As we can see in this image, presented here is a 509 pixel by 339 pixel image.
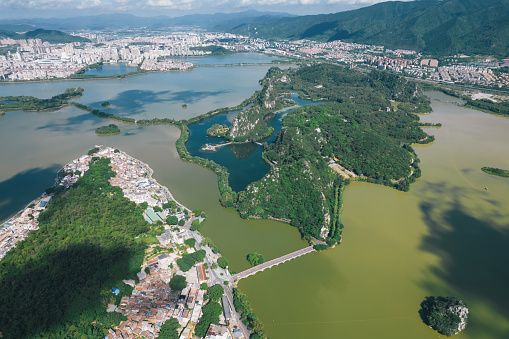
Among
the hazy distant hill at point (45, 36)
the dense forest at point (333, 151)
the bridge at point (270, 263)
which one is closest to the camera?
the bridge at point (270, 263)

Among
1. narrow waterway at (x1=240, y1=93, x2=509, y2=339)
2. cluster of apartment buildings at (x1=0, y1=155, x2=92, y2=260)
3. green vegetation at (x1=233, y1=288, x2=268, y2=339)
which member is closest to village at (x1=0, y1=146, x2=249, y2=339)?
cluster of apartment buildings at (x1=0, y1=155, x2=92, y2=260)

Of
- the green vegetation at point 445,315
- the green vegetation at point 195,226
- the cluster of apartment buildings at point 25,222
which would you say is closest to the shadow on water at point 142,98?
the cluster of apartment buildings at point 25,222

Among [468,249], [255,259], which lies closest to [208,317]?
[255,259]

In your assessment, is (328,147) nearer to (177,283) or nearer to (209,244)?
(209,244)

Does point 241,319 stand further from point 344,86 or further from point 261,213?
point 344,86

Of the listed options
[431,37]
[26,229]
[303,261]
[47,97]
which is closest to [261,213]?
[303,261]

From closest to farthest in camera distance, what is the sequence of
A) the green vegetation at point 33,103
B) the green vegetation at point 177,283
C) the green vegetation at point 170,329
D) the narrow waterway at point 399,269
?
the green vegetation at point 170,329, the narrow waterway at point 399,269, the green vegetation at point 177,283, the green vegetation at point 33,103

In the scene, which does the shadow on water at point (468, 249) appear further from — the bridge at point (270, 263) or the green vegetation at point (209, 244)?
the green vegetation at point (209, 244)
